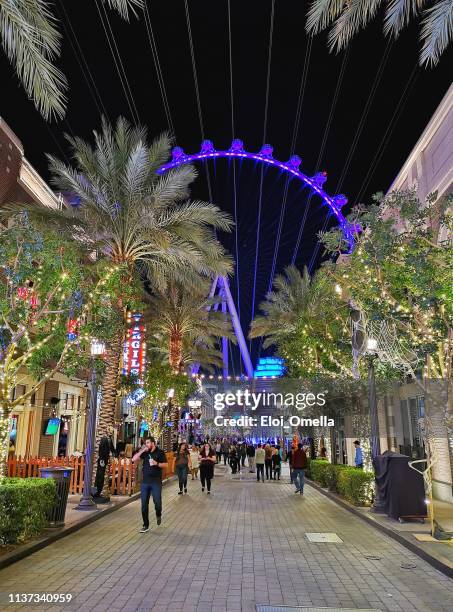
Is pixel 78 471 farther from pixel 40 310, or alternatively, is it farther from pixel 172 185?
pixel 172 185

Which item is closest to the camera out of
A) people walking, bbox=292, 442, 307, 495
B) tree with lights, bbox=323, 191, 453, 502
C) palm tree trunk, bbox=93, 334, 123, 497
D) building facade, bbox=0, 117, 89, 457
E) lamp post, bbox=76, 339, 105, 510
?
tree with lights, bbox=323, 191, 453, 502

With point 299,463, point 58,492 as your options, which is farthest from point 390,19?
point 299,463

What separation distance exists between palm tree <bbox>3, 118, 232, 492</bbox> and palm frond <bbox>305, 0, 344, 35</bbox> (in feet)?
33.2

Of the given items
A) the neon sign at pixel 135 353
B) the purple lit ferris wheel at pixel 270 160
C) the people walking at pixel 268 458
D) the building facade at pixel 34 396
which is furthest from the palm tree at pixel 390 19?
the purple lit ferris wheel at pixel 270 160

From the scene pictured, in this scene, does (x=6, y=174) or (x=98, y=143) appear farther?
(x=6, y=174)

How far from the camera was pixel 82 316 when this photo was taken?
1136 cm

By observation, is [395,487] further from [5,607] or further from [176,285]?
[176,285]

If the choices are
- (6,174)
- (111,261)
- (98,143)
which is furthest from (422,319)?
(6,174)

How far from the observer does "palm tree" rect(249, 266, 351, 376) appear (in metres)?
19.1

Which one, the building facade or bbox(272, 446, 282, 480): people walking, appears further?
bbox(272, 446, 282, 480): people walking

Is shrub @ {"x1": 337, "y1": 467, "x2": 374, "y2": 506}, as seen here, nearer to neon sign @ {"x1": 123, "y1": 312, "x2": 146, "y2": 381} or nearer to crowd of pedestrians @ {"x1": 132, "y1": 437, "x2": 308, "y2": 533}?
crowd of pedestrians @ {"x1": 132, "y1": 437, "x2": 308, "y2": 533}

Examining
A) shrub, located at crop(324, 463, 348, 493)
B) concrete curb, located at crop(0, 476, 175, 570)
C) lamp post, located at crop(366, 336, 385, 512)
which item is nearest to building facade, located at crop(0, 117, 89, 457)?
concrete curb, located at crop(0, 476, 175, 570)

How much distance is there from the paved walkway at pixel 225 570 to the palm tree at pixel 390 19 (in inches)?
298

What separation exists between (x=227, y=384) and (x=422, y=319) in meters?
41.8
